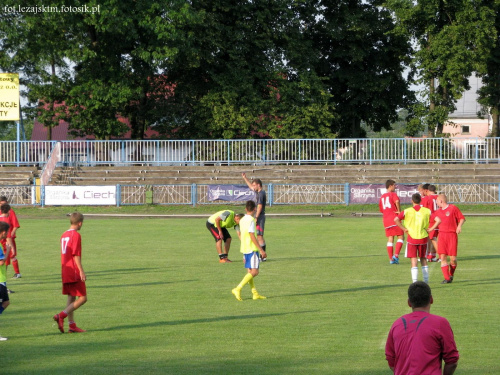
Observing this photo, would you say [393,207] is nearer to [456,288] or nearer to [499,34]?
[456,288]

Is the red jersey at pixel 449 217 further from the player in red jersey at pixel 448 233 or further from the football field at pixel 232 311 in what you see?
the football field at pixel 232 311

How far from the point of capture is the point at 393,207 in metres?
18.3

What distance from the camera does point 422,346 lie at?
4.87 metres

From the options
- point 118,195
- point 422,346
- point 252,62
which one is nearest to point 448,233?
point 422,346

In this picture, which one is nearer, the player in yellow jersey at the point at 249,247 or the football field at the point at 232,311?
the football field at the point at 232,311

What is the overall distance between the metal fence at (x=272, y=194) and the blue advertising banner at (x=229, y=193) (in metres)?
0.22

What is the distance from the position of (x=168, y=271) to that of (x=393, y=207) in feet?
18.9

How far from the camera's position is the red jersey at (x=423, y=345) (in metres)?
4.87

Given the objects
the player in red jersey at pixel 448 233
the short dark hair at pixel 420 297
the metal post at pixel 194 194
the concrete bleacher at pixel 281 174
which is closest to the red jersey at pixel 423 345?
the short dark hair at pixel 420 297

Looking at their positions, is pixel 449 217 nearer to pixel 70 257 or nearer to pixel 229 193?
pixel 70 257

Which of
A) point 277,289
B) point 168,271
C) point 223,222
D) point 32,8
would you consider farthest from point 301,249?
point 32,8

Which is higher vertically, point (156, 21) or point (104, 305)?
point (156, 21)

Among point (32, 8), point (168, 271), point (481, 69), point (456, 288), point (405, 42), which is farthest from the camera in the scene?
point (405, 42)

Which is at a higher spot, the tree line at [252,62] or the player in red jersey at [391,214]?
the tree line at [252,62]
